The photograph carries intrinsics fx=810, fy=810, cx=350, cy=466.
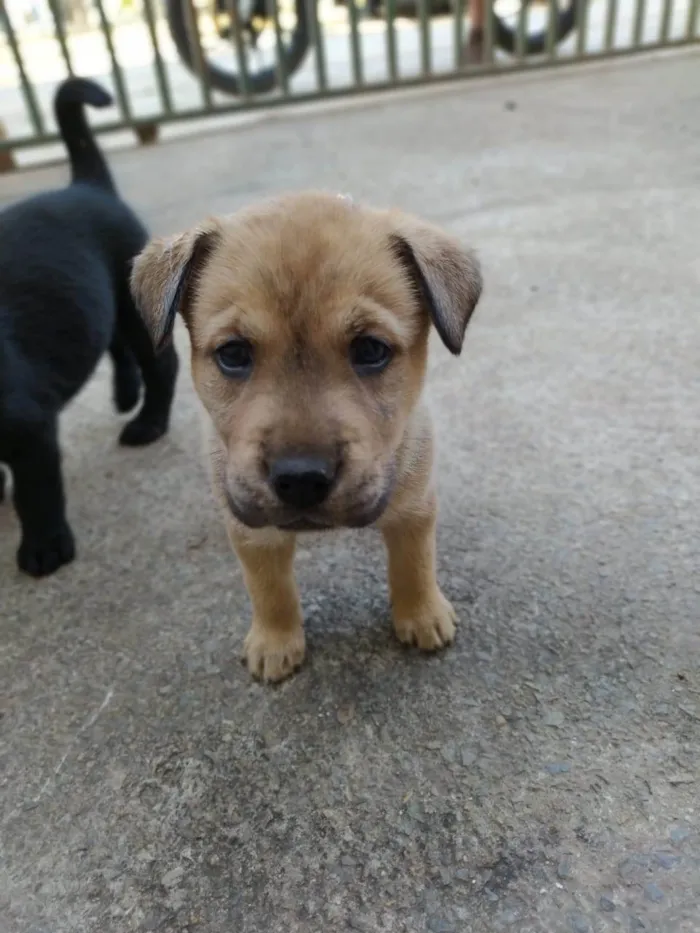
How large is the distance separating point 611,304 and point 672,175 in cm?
232

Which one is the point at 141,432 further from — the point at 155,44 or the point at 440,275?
the point at 155,44

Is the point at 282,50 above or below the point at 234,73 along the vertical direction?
above

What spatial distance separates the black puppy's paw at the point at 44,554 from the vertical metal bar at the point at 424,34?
7.79 metres

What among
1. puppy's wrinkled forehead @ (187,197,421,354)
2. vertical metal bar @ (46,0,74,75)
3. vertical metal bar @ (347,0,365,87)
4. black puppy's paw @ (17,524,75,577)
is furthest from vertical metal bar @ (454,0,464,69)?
black puppy's paw @ (17,524,75,577)

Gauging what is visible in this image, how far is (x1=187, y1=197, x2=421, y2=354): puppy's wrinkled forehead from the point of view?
190 centimetres

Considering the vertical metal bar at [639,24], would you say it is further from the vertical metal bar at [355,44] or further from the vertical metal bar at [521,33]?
the vertical metal bar at [355,44]

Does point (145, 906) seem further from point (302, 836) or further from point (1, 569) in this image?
point (1, 569)

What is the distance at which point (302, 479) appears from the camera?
5.76 feet

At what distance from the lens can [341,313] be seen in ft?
6.23

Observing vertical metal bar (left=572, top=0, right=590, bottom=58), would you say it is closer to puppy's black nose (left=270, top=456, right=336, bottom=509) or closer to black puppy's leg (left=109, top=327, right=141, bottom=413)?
black puppy's leg (left=109, top=327, right=141, bottom=413)

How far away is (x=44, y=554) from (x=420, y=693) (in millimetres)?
1507

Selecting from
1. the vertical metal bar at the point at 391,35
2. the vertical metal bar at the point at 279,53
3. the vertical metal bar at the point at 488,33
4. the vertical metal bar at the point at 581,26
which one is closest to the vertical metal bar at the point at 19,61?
the vertical metal bar at the point at 279,53

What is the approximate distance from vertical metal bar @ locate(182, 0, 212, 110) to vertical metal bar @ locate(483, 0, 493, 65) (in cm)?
313

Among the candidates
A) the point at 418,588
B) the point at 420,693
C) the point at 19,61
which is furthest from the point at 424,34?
the point at 420,693
